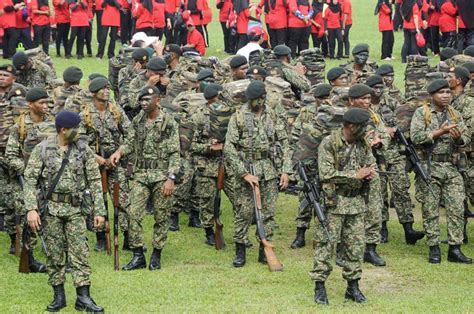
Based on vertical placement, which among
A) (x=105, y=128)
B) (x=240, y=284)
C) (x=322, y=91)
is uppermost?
(x=322, y=91)

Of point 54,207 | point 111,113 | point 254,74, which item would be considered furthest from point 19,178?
point 254,74

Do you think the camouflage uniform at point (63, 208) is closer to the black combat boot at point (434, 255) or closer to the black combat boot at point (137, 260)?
the black combat boot at point (137, 260)

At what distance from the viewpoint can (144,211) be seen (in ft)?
46.5

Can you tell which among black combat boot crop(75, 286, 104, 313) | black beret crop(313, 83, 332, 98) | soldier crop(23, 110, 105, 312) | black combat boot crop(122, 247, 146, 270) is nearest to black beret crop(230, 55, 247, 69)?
black beret crop(313, 83, 332, 98)

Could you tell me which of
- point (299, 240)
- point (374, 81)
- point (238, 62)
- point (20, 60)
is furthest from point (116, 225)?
point (20, 60)

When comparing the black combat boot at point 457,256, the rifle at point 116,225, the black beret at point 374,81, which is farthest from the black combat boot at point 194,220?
the black combat boot at point 457,256

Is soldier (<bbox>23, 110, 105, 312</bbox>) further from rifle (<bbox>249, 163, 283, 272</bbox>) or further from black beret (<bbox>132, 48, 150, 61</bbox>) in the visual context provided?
black beret (<bbox>132, 48, 150, 61</bbox>)

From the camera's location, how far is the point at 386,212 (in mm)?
15812

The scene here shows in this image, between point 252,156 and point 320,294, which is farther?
point 252,156

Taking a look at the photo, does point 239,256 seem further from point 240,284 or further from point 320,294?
point 320,294

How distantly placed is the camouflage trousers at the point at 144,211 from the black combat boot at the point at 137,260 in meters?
0.10

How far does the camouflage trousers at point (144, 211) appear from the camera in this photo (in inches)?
555

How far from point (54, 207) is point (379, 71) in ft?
21.5

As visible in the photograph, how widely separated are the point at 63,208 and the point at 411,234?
552cm
